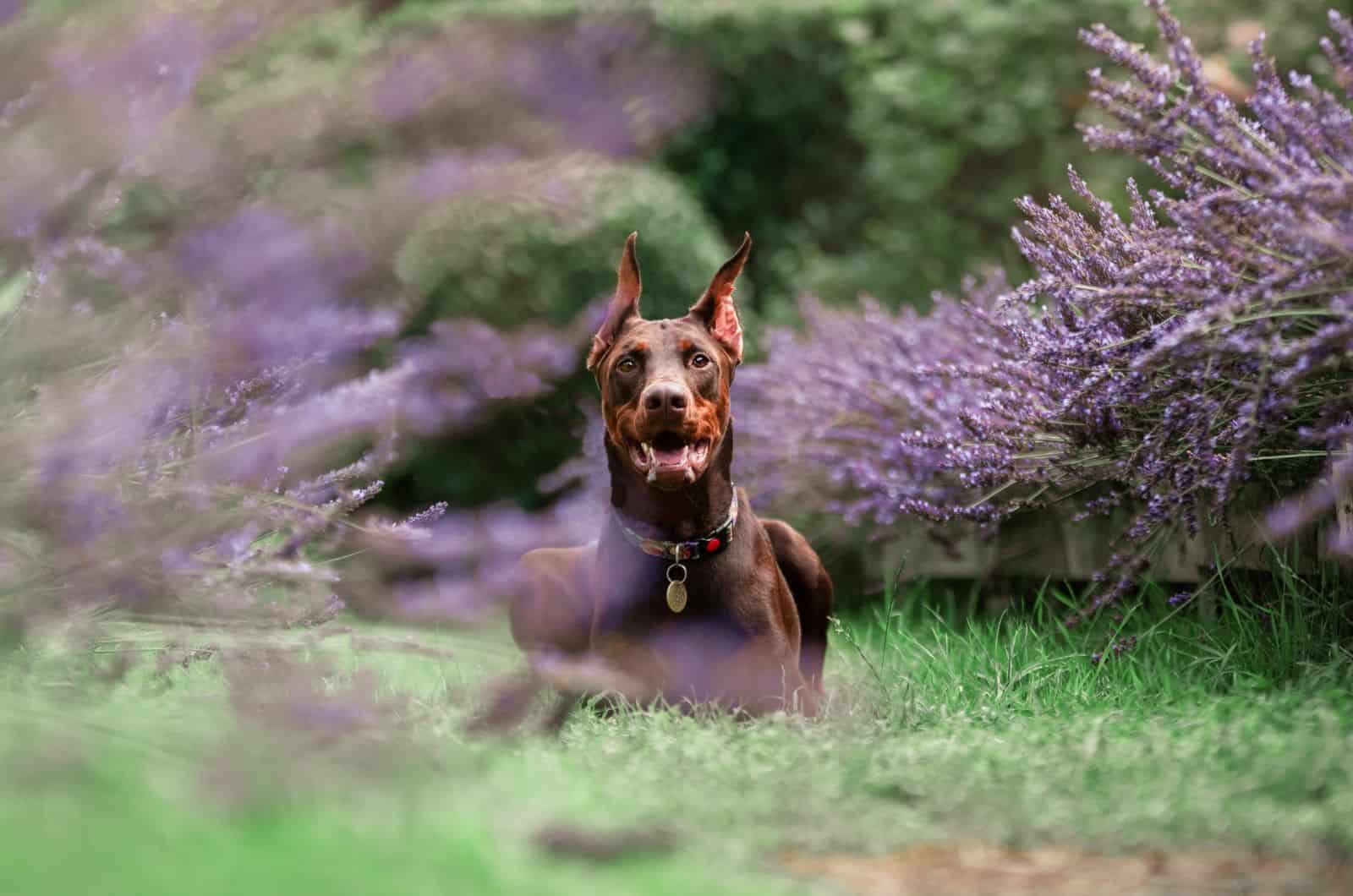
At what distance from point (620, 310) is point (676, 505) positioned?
55 cm

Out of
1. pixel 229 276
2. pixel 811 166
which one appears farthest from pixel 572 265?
pixel 229 276

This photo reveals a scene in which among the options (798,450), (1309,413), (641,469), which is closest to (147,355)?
(641,469)

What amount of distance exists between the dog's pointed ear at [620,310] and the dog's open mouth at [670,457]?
1.26ft

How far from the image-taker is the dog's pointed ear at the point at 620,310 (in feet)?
11.9

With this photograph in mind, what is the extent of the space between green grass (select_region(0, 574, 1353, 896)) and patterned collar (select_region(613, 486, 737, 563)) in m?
0.39

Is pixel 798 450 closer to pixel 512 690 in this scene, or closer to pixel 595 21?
pixel 512 690

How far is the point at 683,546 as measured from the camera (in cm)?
337

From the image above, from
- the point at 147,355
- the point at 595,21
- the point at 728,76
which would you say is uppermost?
the point at 595,21

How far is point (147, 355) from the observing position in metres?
2.19

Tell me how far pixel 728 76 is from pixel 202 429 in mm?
5349

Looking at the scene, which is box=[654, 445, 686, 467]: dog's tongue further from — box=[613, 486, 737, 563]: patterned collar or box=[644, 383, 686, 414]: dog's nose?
box=[613, 486, 737, 563]: patterned collar

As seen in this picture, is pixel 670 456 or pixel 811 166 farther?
pixel 811 166

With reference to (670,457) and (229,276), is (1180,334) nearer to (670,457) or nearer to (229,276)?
(670,457)

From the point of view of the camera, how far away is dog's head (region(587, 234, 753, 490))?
3.24m
